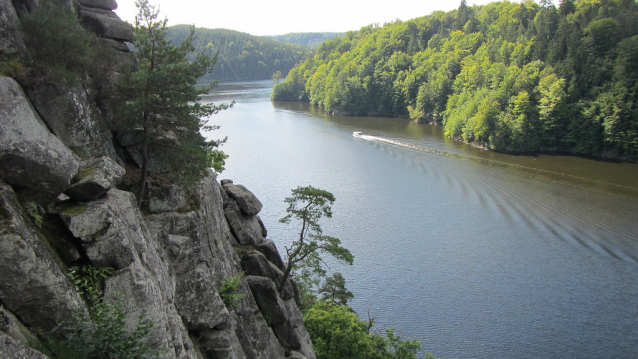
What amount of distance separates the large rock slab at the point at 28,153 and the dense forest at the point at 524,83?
75.7 metres

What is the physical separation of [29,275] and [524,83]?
86.6 metres

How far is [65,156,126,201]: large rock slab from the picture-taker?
32.1 ft

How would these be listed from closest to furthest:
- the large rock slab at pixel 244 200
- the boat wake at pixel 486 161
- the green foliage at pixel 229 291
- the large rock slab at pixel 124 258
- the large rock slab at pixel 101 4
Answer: the large rock slab at pixel 124 258
the green foliage at pixel 229 291
the large rock slab at pixel 101 4
the large rock slab at pixel 244 200
the boat wake at pixel 486 161

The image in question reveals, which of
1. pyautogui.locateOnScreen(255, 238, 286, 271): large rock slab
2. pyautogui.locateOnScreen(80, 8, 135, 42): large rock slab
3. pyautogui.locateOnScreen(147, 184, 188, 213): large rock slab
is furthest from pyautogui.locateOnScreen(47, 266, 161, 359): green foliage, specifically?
pyautogui.locateOnScreen(255, 238, 286, 271): large rock slab

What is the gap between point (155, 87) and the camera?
13820mm

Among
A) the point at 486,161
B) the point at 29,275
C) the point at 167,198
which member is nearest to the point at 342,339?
the point at 167,198

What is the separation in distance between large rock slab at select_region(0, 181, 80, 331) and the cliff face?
17mm

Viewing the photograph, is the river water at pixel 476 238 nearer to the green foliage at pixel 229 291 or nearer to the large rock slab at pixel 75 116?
the green foliage at pixel 229 291

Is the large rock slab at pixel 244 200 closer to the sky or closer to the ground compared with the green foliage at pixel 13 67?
closer to the ground

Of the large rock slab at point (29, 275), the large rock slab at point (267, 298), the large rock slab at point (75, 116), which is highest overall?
the large rock slab at point (75, 116)

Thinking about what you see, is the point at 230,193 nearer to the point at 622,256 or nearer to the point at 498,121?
the point at 622,256

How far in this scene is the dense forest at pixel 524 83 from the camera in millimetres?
72562

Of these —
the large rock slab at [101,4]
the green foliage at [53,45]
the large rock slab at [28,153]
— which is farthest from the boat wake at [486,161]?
the large rock slab at [28,153]

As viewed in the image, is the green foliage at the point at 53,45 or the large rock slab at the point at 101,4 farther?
the large rock slab at the point at 101,4
